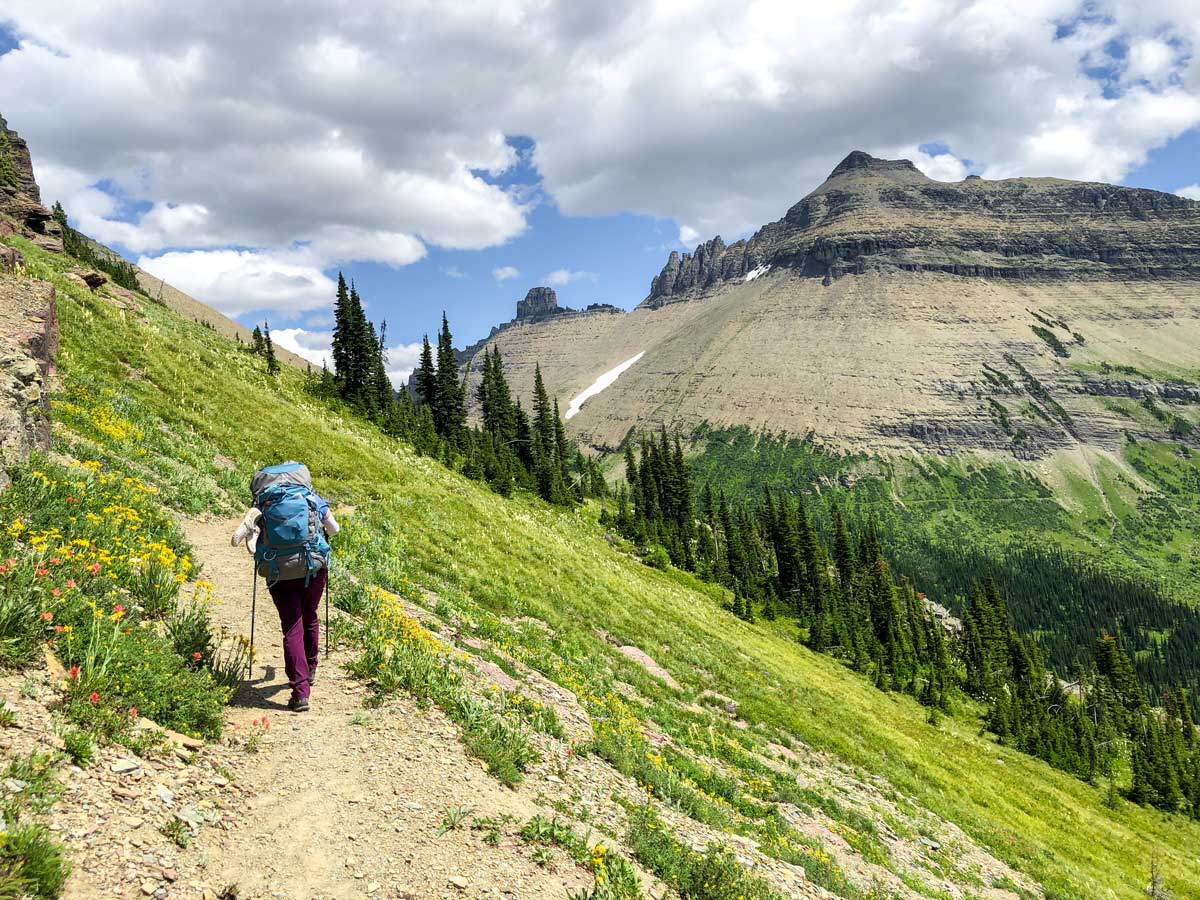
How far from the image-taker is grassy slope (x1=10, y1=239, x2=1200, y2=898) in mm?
18578

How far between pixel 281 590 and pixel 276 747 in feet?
6.73

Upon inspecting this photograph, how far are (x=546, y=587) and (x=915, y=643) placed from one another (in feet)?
254

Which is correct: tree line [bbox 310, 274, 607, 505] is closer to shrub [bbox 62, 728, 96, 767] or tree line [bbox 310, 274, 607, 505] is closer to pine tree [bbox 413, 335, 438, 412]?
pine tree [bbox 413, 335, 438, 412]

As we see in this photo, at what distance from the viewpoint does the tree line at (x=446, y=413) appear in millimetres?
53719

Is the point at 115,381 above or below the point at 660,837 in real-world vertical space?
above

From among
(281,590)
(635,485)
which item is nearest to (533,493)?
(635,485)

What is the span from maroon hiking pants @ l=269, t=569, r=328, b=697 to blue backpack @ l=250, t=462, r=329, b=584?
0.51 feet

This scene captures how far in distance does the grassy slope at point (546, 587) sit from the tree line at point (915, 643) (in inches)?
1158

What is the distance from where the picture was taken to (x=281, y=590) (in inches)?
322

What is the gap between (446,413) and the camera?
84312 millimetres

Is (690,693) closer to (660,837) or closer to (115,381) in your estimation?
(660,837)

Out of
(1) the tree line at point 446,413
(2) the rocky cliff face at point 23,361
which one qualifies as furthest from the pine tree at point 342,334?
(2) the rocky cliff face at point 23,361

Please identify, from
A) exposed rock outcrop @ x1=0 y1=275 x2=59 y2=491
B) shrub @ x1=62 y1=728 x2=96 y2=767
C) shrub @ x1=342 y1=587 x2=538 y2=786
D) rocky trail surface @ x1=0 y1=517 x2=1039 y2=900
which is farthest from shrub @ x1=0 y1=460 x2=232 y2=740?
shrub @ x1=342 y1=587 x2=538 y2=786

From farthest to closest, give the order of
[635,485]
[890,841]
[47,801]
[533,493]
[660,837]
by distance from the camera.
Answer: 1. [635,485]
2. [533,493]
3. [890,841]
4. [660,837]
5. [47,801]
